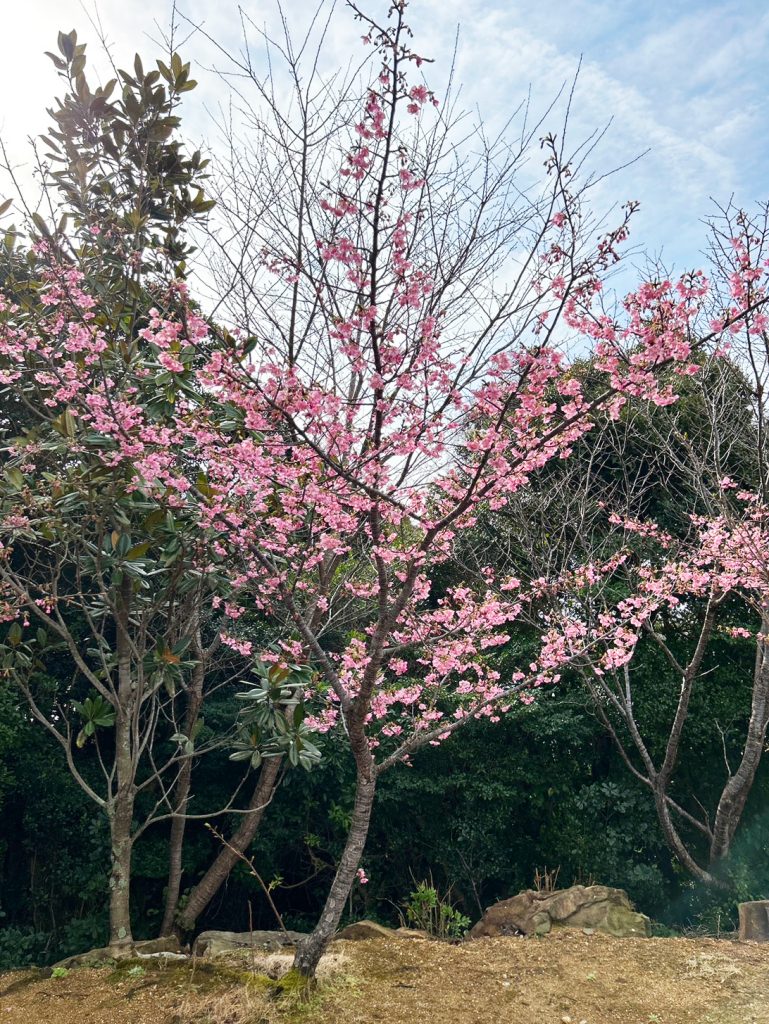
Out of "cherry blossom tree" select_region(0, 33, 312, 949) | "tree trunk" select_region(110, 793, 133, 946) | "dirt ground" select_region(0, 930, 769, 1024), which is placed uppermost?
"cherry blossom tree" select_region(0, 33, 312, 949)

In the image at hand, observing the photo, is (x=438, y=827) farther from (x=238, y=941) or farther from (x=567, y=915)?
(x=238, y=941)

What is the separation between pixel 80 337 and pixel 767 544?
4819 millimetres

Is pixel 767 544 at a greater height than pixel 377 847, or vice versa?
pixel 767 544

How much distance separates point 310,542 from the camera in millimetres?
3508

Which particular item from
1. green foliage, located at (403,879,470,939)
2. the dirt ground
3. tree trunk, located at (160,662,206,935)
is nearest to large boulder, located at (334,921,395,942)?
the dirt ground

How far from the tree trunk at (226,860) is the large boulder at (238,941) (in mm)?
1219

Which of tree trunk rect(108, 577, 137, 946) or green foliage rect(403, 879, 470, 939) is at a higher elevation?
tree trunk rect(108, 577, 137, 946)

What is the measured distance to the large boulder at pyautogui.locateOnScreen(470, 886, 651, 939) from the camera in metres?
4.39

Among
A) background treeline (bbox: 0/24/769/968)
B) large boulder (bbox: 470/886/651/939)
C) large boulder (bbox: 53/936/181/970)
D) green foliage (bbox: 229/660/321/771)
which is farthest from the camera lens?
background treeline (bbox: 0/24/769/968)

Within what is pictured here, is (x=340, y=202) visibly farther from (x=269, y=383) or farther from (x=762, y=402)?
(x=762, y=402)

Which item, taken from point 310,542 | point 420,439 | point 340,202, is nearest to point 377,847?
point 310,542

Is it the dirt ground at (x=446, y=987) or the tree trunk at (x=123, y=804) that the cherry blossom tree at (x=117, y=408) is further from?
the dirt ground at (x=446, y=987)

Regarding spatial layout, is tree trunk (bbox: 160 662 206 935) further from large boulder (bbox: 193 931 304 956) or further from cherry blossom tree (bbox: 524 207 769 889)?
cherry blossom tree (bbox: 524 207 769 889)

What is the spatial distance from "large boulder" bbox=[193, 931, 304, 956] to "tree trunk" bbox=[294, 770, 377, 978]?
806 mm
